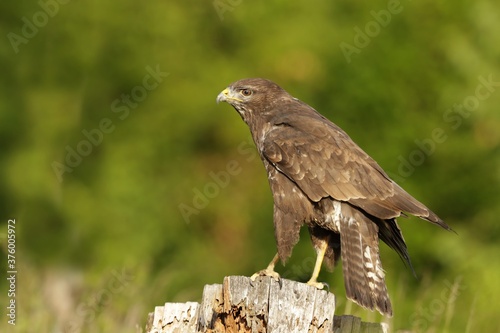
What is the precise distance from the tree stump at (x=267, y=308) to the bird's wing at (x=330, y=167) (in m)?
1.22

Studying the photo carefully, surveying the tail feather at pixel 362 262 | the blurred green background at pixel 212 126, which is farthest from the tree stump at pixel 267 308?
the blurred green background at pixel 212 126

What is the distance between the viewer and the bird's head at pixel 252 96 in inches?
328

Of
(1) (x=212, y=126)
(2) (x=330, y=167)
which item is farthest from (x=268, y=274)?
(1) (x=212, y=126)

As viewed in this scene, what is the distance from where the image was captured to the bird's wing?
23.7ft

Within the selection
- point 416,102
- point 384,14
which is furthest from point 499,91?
point 384,14

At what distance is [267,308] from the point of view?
19.7 feet

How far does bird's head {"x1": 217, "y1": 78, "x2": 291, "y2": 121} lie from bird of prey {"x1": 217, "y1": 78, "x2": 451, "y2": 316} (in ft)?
1.32

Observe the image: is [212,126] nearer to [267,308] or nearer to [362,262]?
[362,262]

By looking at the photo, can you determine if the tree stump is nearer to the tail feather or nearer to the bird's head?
the tail feather

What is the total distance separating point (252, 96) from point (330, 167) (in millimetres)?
1287

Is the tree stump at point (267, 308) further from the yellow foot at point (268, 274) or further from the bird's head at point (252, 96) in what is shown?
the bird's head at point (252, 96)

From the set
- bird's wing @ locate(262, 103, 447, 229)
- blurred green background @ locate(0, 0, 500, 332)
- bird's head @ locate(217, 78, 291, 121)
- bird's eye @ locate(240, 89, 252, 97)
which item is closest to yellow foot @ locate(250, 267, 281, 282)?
bird's wing @ locate(262, 103, 447, 229)

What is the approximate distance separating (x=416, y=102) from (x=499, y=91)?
1.84 meters

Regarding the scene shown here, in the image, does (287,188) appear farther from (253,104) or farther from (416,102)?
(416,102)
